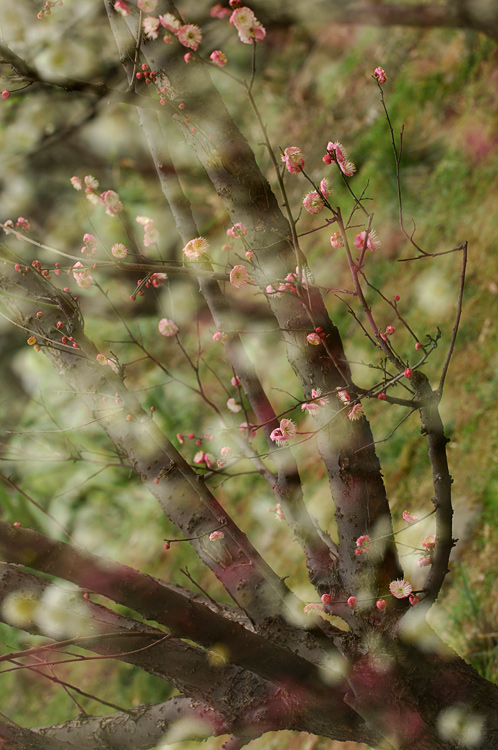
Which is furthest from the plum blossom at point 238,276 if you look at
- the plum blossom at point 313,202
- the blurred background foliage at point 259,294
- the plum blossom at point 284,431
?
the blurred background foliage at point 259,294

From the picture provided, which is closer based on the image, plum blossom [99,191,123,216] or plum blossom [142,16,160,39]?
plum blossom [142,16,160,39]

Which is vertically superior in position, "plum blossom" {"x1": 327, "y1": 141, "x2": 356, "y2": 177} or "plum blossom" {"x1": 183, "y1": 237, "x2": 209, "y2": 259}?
"plum blossom" {"x1": 327, "y1": 141, "x2": 356, "y2": 177}

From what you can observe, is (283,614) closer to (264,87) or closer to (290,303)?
(290,303)

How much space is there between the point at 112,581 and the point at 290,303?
1.12m

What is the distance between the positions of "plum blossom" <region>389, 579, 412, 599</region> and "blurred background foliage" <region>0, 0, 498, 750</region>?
1.33 metres

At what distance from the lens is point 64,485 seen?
28.2ft

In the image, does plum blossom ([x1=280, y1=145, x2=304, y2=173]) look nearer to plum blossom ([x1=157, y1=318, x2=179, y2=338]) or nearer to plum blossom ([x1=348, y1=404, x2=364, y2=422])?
plum blossom ([x1=348, y1=404, x2=364, y2=422])

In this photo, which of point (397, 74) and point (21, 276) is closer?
point (21, 276)

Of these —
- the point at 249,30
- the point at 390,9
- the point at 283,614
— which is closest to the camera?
the point at 249,30

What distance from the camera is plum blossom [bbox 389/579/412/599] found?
1.93 metres

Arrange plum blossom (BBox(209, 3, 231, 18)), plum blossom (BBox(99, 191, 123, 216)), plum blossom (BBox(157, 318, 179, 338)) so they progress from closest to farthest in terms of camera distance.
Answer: plum blossom (BBox(209, 3, 231, 18)) → plum blossom (BBox(99, 191, 123, 216)) → plum blossom (BBox(157, 318, 179, 338))

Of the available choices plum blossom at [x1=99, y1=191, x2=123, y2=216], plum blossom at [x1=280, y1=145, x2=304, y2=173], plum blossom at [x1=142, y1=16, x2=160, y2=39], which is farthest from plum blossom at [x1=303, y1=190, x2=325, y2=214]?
plum blossom at [x1=99, y1=191, x2=123, y2=216]

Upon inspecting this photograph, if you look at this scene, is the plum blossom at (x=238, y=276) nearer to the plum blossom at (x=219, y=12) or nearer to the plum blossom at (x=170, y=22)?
the plum blossom at (x=170, y=22)

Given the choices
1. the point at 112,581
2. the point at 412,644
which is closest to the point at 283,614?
the point at 412,644
